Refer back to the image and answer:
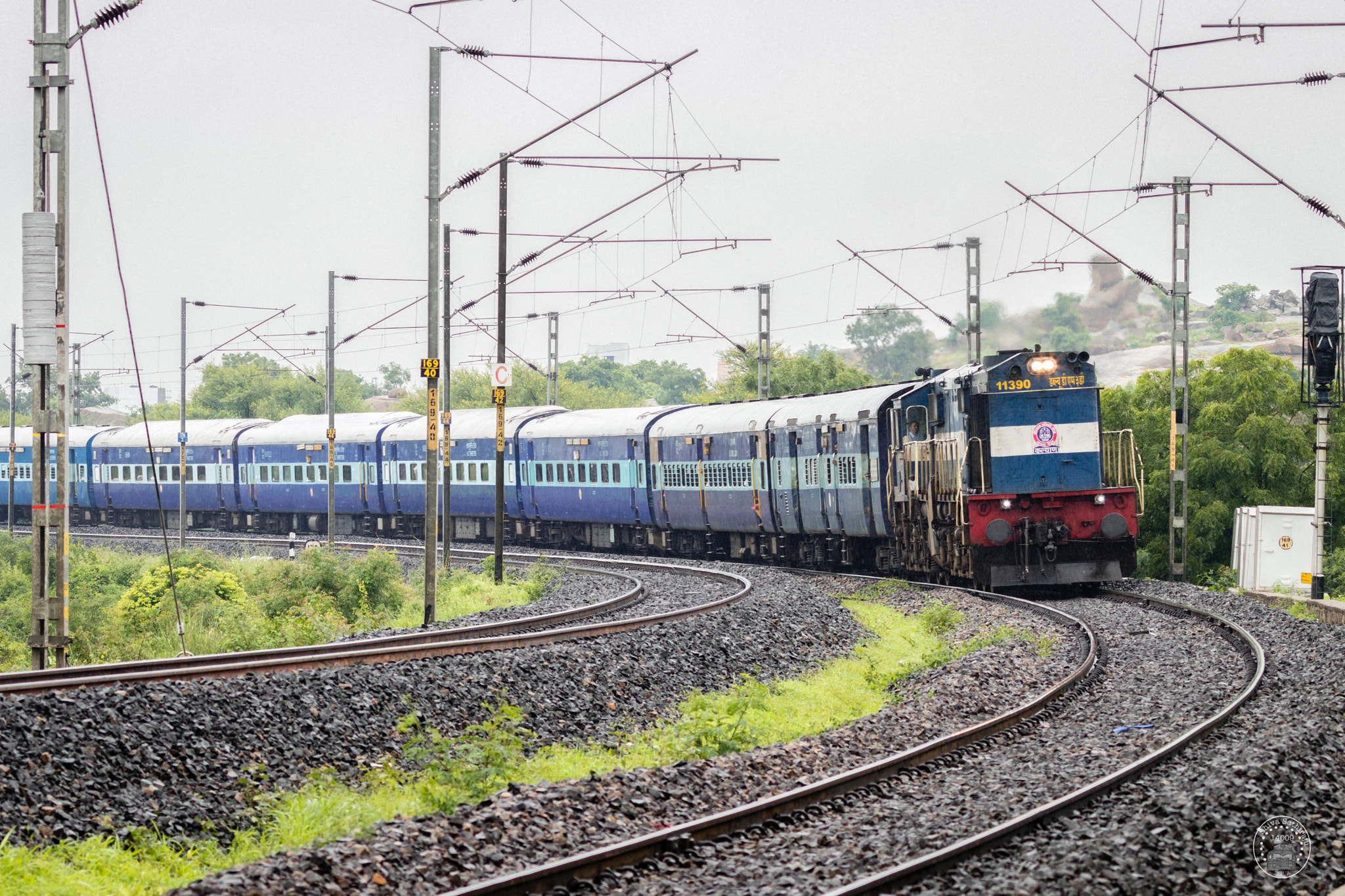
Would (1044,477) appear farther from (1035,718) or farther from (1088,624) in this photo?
(1035,718)

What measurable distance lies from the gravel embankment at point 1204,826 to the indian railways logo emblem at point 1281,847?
0.19 ft

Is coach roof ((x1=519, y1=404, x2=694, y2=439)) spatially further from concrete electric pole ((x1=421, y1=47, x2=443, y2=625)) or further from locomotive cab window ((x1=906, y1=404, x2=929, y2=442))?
concrete electric pole ((x1=421, y1=47, x2=443, y2=625))

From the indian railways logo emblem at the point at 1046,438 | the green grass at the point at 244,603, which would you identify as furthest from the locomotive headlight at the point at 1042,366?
the green grass at the point at 244,603

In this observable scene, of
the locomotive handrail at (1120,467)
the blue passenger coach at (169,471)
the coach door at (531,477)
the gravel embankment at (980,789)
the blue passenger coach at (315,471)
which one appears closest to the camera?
the gravel embankment at (980,789)

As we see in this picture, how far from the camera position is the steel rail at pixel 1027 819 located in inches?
280

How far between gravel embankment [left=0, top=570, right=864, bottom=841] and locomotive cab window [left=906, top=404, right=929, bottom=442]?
741cm

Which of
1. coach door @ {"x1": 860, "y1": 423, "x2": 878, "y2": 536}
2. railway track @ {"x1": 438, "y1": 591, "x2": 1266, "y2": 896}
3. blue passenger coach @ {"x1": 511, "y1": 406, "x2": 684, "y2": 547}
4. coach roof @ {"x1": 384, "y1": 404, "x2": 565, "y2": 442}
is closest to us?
railway track @ {"x1": 438, "y1": 591, "x2": 1266, "y2": 896}

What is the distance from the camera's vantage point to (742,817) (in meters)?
8.78

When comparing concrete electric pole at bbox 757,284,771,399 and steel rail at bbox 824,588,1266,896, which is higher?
concrete electric pole at bbox 757,284,771,399

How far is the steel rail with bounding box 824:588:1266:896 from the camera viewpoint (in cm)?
712

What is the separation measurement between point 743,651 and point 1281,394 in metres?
23.4

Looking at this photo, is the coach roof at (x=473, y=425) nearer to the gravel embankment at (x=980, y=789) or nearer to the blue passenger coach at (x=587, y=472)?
the blue passenger coach at (x=587, y=472)

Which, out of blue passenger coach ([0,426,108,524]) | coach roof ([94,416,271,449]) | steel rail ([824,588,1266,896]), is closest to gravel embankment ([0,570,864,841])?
steel rail ([824,588,1266,896])

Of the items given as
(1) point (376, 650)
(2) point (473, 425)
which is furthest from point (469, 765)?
(2) point (473, 425)
